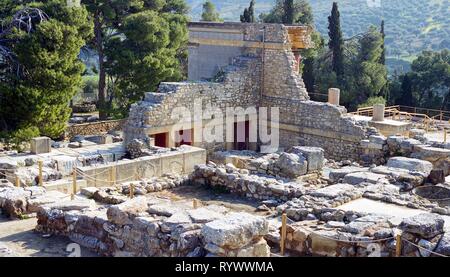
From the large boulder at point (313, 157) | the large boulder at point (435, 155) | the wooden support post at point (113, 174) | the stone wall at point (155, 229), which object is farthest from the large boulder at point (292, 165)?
the stone wall at point (155, 229)

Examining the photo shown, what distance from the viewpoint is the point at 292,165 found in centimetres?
1703

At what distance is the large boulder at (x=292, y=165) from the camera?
17.0 meters

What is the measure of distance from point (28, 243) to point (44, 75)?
1477 centimetres

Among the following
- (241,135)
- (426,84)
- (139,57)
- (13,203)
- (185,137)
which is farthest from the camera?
(426,84)

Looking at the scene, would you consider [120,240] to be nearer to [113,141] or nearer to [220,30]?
[113,141]

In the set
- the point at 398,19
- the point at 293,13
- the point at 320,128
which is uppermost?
the point at 398,19

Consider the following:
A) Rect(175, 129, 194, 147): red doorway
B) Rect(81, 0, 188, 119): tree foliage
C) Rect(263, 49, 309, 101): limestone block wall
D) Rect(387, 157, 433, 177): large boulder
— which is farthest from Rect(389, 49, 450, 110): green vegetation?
Rect(387, 157, 433, 177): large boulder

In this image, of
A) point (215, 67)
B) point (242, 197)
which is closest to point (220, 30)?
point (215, 67)

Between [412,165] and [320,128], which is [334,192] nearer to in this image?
[412,165]

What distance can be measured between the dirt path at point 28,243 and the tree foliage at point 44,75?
1311 cm

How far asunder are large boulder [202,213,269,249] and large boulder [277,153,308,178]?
8.18m

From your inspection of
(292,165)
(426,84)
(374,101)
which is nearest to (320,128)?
(292,165)

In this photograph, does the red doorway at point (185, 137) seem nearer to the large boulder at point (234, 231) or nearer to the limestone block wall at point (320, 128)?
the limestone block wall at point (320, 128)

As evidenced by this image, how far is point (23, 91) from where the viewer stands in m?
23.7
